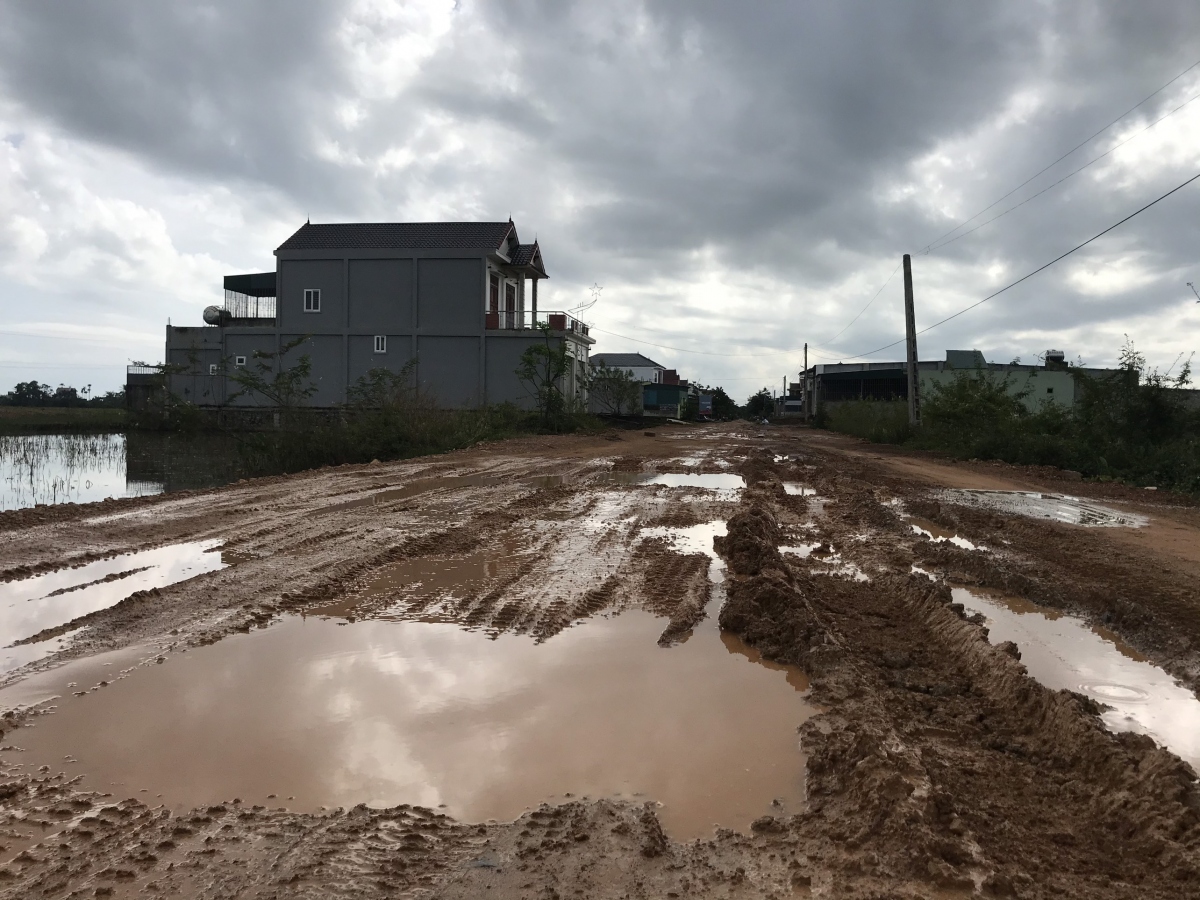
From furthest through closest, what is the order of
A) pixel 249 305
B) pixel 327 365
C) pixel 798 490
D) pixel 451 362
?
1. pixel 249 305
2. pixel 327 365
3. pixel 451 362
4. pixel 798 490

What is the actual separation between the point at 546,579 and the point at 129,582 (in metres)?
3.09

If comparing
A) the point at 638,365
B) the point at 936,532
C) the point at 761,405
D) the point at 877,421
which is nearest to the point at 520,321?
the point at 877,421

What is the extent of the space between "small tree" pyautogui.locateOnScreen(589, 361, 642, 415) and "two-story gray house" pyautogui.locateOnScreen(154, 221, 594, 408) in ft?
35.6

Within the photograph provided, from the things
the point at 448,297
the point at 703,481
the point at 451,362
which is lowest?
the point at 703,481

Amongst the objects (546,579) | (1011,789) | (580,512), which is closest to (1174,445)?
(580,512)

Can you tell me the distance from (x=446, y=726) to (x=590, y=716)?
2.19ft

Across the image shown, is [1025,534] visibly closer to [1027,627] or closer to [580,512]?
[1027,627]

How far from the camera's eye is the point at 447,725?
145 inches

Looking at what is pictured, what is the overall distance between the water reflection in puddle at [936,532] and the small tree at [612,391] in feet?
124

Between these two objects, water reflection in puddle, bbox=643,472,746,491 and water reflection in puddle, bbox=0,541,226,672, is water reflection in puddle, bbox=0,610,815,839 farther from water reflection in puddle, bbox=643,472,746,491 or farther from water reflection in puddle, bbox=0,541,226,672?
water reflection in puddle, bbox=643,472,746,491

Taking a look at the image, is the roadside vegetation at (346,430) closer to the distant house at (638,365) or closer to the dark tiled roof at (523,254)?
the dark tiled roof at (523,254)

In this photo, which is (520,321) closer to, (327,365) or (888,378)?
(327,365)

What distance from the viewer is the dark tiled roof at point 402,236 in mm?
36562

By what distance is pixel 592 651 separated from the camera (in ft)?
15.6
